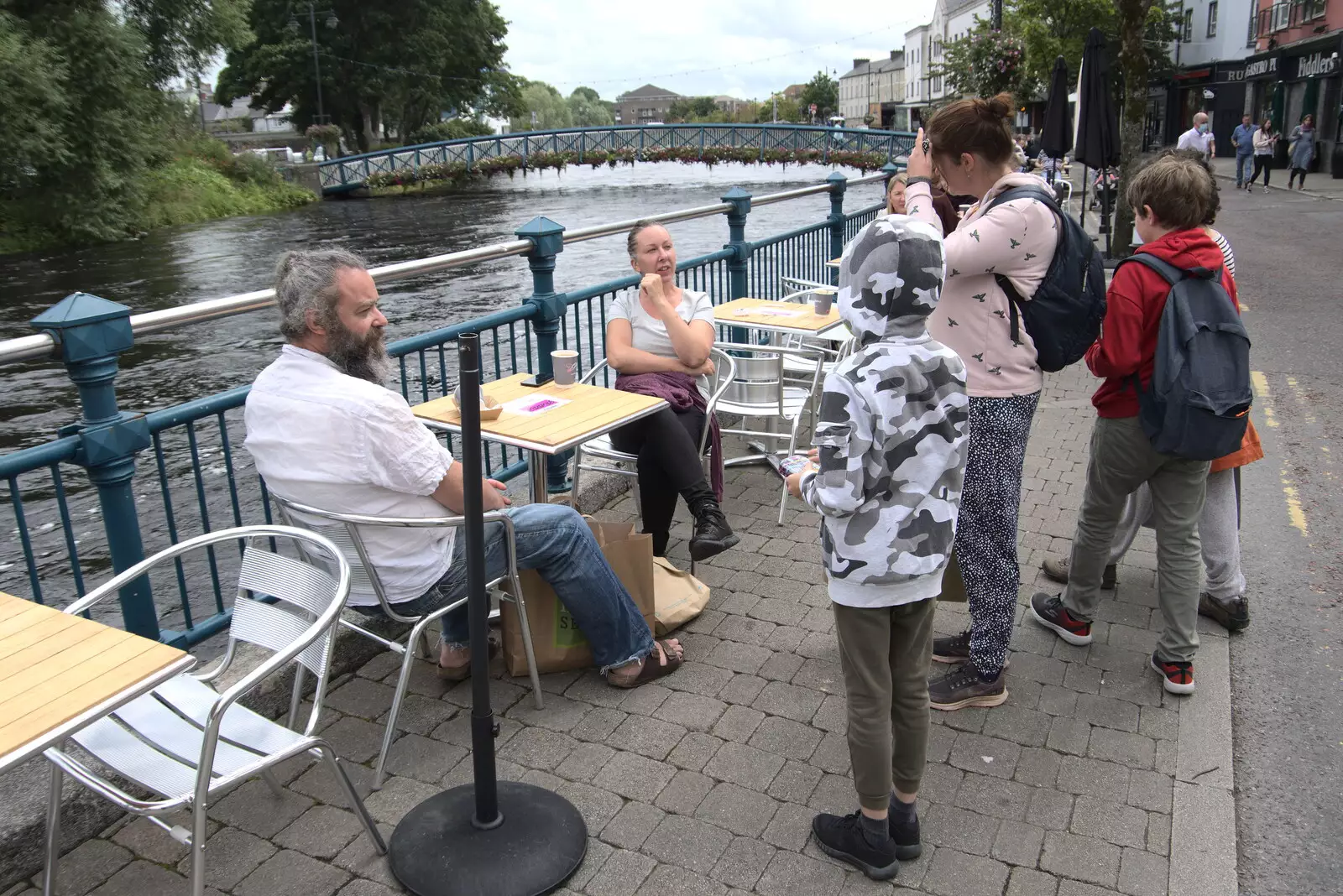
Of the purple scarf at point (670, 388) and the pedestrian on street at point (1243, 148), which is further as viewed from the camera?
the pedestrian on street at point (1243, 148)

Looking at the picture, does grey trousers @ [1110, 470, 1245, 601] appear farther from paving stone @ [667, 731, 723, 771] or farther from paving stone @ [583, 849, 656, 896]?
paving stone @ [583, 849, 656, 896]

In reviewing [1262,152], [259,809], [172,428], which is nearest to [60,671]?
[259,809]

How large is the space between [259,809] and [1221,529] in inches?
122

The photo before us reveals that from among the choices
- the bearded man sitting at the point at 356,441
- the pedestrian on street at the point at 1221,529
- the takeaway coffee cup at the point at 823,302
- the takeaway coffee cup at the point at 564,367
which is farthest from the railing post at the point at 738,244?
the bearded man sitting at the point at 356,441

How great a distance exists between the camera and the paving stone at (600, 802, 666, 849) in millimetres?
2637

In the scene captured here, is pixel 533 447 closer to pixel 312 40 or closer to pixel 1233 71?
pixel 1233 71

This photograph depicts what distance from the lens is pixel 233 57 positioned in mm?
60219

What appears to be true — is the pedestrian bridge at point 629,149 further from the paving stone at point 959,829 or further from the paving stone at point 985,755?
the paving stone at point 959,829

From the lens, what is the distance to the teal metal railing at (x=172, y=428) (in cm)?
276

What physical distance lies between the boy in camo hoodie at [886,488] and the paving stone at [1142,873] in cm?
53

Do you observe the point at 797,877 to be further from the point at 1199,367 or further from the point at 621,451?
the point at 621,451

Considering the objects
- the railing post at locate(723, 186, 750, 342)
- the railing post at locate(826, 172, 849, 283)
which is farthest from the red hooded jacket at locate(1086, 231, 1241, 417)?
the railing post at locate(826, 172, 849, 283)

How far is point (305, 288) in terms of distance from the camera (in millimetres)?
2744

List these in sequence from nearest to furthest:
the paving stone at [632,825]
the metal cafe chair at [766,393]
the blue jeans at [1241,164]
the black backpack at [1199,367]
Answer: the paving stone at [632,825] → the black backpack at [1199,367] → the metal cafe chair at [766,393] → the blue jeans at [1241,164]
